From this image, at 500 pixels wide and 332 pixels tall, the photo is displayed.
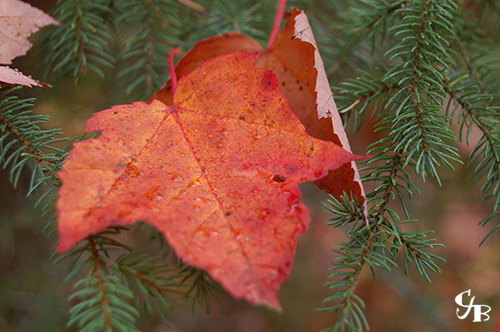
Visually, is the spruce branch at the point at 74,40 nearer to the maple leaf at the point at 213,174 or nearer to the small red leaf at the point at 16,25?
the small red leaf at the point at 16,25

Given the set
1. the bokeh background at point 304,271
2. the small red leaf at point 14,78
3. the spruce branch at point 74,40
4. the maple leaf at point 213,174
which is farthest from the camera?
the bokeh background at point 304,271

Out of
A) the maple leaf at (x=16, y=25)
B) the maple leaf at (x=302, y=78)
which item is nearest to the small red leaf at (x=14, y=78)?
the maple leaf at (x=16, y=25)

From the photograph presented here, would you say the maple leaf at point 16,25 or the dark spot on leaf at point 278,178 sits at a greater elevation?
the maple leaf at point 16,25

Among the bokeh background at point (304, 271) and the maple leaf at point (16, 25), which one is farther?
the bokeh background at point (304, 271)

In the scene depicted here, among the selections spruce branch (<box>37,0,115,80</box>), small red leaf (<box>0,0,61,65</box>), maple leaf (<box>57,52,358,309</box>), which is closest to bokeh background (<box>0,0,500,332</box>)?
spruce branch (<box>37,0,115,80</box>)

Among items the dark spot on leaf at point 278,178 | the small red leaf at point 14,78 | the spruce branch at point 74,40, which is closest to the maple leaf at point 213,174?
the dark spot on leaf at point 278,178

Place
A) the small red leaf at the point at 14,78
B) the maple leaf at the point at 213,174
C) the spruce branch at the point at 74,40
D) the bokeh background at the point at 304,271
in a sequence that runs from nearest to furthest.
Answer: the maple leaf at the point at 213,174 → the small red leaf at the point at 14,78 → the spruce branch at the point at 74,40 → the bokeh background at the point at 304,271
